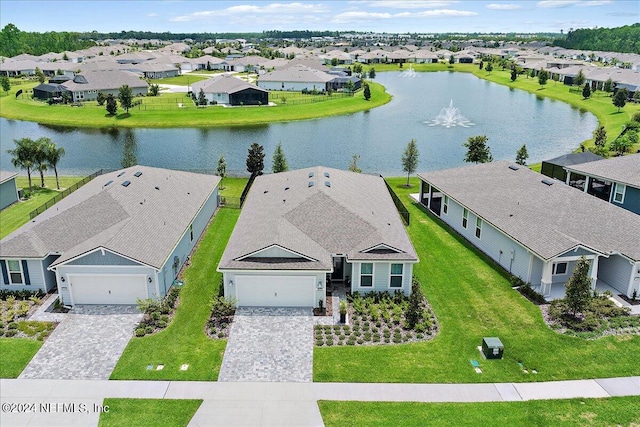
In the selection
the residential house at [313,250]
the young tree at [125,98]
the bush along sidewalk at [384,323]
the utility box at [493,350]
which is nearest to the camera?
the utility box at [493,350]

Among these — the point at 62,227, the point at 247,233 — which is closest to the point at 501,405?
the point at 247,233

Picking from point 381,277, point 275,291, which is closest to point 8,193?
point 275,291

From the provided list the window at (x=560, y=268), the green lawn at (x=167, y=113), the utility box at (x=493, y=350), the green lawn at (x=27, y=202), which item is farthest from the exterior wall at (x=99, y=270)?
the green lawn at (x=167, y=113)

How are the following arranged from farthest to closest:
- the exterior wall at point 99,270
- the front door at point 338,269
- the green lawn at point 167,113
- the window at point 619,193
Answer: the green lawn at point 167,113 < the window at point 619,193 < the front door at point 338,269 < the exterior wall at point 99,270

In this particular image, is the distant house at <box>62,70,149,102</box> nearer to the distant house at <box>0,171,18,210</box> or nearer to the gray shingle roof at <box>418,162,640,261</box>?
the distant house at <box>0,171,18,210</box>

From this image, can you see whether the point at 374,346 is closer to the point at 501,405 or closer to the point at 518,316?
the point at 501,405

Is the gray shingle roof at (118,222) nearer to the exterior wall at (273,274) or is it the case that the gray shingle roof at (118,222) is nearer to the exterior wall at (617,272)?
the exterior wall at (273,274)

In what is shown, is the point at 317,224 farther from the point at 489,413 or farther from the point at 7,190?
the point at 7,190
